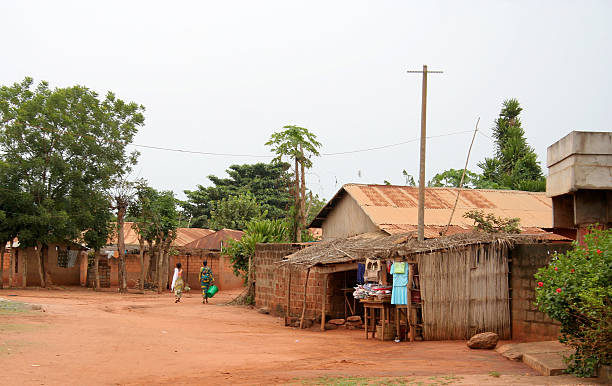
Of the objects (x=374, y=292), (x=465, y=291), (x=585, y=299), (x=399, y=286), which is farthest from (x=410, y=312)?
(x=585, y=299)

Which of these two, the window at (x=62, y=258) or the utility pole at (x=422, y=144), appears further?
the window at (x=62, y=258)

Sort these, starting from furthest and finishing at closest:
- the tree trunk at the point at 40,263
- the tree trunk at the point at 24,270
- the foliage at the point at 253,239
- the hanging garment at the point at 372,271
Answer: the tree trunk at the point at 24,270
the tree trunk at the point at 40,263
the foliage at the point at 253,239
the hanging garment at the point at 372,271

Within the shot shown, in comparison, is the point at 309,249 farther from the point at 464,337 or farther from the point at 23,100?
the point at 23,100

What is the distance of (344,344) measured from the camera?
1320 cm

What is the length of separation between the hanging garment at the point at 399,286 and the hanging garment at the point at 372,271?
570mm

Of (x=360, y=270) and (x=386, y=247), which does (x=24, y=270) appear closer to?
(x=360, y=270)

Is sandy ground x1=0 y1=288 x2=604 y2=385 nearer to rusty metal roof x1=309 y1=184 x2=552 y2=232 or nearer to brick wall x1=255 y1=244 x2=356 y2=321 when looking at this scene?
brick wall x1=255 y1=244 x2=356 y2=321

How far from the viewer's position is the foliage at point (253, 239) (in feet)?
76.8

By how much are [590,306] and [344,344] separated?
664cm

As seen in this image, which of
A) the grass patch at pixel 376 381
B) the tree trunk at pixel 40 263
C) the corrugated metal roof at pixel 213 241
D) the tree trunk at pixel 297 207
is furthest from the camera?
the corrugated metal roof at pixel 213 241

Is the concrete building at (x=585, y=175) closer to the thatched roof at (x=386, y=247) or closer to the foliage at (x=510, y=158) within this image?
the thatched roof at (x=386, y=247)

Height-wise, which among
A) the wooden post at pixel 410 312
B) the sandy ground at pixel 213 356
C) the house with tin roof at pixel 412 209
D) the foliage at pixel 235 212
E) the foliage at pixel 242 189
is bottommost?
the sandy ground at pixel 213 356

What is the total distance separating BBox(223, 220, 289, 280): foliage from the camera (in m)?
23.4

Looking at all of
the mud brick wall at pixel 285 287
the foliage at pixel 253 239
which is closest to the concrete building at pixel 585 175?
the mud brick wall at pixel 285 287
